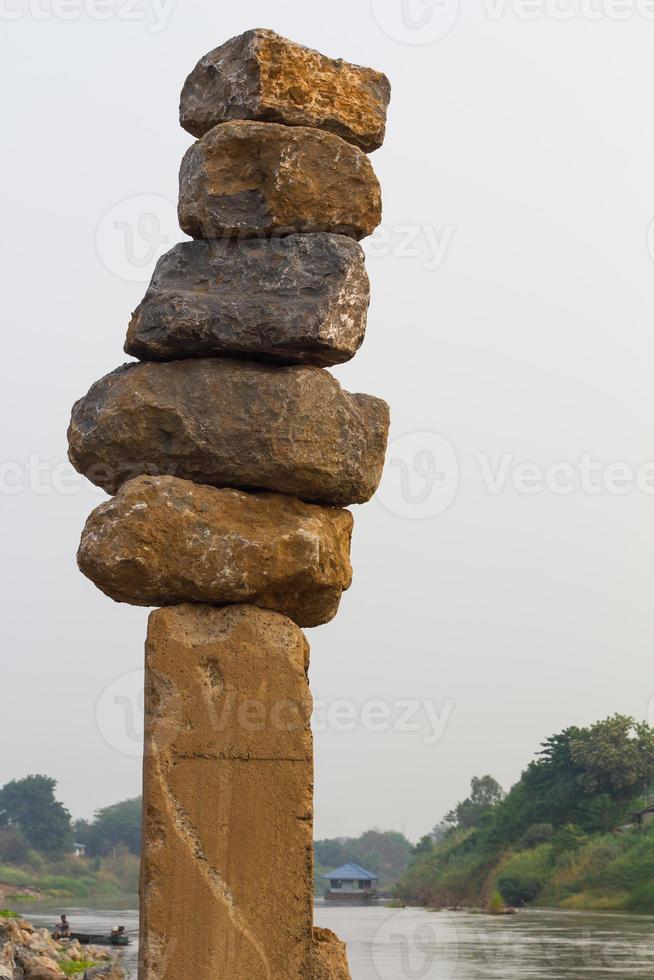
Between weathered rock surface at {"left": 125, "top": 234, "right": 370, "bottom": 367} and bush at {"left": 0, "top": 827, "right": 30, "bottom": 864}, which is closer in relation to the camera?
weathered rock surface at {"left": 125, "top": 234, "right": 370, "bottom": 367}

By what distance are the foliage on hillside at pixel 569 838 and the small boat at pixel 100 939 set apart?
39.3 ft

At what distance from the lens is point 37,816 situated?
72.6 meters

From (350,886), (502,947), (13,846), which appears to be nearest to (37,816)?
(13,846)

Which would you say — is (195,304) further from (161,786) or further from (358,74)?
(161,786)

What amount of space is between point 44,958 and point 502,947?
1167 centimetres

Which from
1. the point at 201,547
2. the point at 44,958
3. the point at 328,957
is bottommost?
the point at 44,958

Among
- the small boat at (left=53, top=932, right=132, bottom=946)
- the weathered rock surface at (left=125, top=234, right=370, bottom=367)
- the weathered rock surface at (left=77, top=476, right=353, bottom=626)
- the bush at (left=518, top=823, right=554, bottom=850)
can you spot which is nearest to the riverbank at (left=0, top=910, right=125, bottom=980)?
the small boat at (left=53, top=932, right=132, bottom=946)

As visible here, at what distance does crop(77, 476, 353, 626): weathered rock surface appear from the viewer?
27.7 feet

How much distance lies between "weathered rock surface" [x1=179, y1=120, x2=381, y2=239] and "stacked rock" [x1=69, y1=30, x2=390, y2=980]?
14 mm

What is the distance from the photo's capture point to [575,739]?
131ft

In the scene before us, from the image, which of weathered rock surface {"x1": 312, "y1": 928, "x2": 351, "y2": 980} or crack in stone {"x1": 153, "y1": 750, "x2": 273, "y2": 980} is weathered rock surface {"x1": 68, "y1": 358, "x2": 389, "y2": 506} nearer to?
crack in stone {"x1": 153, "y1": 750, "x2": 273, "y2": 980}

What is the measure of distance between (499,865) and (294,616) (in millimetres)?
32934

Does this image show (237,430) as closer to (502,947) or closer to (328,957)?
(328,957)

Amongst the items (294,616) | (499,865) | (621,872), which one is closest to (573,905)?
(621,872)
